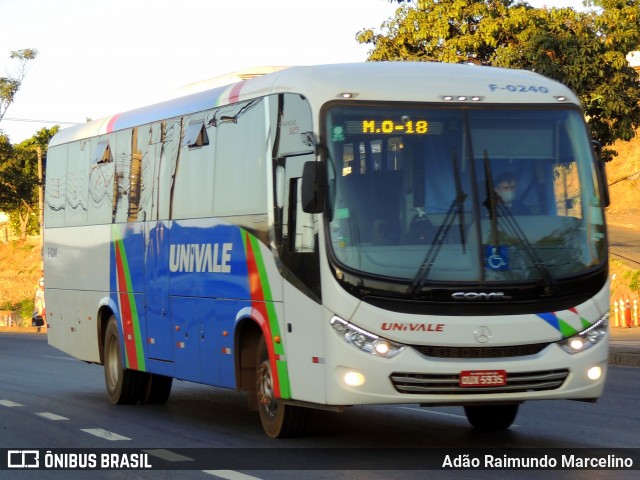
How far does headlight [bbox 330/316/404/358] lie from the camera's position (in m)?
10.4

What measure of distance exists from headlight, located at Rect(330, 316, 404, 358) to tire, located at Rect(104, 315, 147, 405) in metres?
6.25

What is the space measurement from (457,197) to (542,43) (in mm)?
15511

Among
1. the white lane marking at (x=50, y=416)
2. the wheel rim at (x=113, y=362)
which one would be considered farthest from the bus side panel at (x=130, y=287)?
the white lane marking at (x=50, y=416)

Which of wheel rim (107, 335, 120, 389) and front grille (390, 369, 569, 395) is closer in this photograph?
front grille (390, 369, 569, 395)

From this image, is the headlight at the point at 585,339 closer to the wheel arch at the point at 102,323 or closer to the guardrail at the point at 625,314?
the wheel arch at the point at 102,323

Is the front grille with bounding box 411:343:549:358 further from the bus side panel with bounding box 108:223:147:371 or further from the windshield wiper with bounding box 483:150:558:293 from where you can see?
the bus side panel with bounding box 108:223:147:371

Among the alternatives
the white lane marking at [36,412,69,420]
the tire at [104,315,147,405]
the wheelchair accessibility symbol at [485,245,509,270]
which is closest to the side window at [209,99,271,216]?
the wheelchair accessibility symbol at [485,245,509,270]

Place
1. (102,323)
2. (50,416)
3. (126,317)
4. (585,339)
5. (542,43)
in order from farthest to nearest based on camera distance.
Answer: (542,43)
(102,323)
(126,317)
(50,416)
(585,339)

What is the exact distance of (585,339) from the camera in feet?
35.4

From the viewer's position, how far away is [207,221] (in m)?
13.4

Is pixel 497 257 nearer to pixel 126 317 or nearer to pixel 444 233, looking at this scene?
pixel 444 233

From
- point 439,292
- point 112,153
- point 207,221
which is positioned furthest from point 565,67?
point 439,292

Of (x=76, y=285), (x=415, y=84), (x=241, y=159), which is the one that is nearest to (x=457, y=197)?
(x=415, y=84)

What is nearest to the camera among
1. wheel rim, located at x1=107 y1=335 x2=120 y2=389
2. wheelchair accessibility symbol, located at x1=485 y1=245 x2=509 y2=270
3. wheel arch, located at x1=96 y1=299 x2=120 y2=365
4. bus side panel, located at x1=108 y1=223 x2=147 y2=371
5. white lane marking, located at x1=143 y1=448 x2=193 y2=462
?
wheelchair accessibility symbol, located at x1=485 y1=245 x2=509 y2=270
